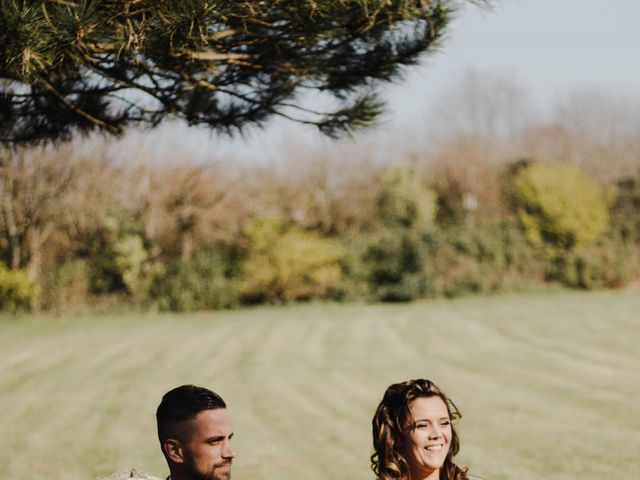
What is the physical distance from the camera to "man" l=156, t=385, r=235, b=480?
234cm

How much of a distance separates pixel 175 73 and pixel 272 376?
6.94 meters

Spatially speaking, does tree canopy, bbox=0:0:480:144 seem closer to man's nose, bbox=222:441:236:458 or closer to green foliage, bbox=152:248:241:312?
man's nose, bbox=222:441:236:458

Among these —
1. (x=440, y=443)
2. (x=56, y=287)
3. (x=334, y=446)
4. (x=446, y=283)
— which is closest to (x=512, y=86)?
(x=446, y=283)

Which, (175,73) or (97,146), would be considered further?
(97,146)

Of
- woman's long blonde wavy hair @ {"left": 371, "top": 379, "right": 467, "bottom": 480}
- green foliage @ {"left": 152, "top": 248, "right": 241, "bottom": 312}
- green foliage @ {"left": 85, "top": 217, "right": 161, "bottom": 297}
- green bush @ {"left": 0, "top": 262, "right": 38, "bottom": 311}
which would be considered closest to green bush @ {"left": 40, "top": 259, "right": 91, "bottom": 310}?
green foliage @ {"left": 85, "top": 217, "right": 161, "bottom": 297}

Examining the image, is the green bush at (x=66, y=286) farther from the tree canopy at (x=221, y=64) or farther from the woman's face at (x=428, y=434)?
the woman's face at (x=428, y=434)

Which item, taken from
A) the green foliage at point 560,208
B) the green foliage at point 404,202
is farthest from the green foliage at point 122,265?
the green foliage at point 560,208

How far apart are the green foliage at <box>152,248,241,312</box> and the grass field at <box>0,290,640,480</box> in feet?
3.77

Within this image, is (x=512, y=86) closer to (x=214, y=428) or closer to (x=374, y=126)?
(x=374, y=126)

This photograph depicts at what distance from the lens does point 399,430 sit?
2838mm

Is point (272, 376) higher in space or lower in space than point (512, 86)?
lower

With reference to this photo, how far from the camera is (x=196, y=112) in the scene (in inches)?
209

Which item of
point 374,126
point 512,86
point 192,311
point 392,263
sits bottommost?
point 192,311

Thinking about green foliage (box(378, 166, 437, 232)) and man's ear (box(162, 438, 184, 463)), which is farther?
green foliage (box(378, 166, 437, 232))
